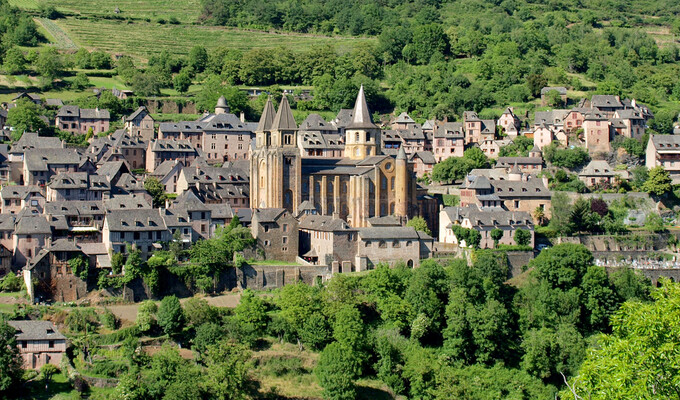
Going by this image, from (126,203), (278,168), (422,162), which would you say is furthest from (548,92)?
(126,203)

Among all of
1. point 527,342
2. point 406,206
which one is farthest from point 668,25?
point 527,342

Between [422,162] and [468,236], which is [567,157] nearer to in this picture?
[422,162]

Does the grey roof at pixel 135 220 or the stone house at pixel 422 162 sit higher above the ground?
the stone house at pixel 422 162

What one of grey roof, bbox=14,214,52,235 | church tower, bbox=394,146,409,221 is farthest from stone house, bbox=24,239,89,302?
church tower, bbox=394,146,409,221

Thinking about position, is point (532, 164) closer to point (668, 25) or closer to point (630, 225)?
point (630, 225)

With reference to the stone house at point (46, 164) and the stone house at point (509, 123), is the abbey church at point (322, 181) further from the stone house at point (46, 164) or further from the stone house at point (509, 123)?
the stone house at point (509, 123)

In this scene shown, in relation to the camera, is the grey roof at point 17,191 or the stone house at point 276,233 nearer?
the stone house at point 276,233

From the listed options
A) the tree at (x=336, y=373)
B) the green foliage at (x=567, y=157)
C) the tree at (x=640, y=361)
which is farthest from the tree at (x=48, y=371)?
the green foliage at (x=567, y=157)
